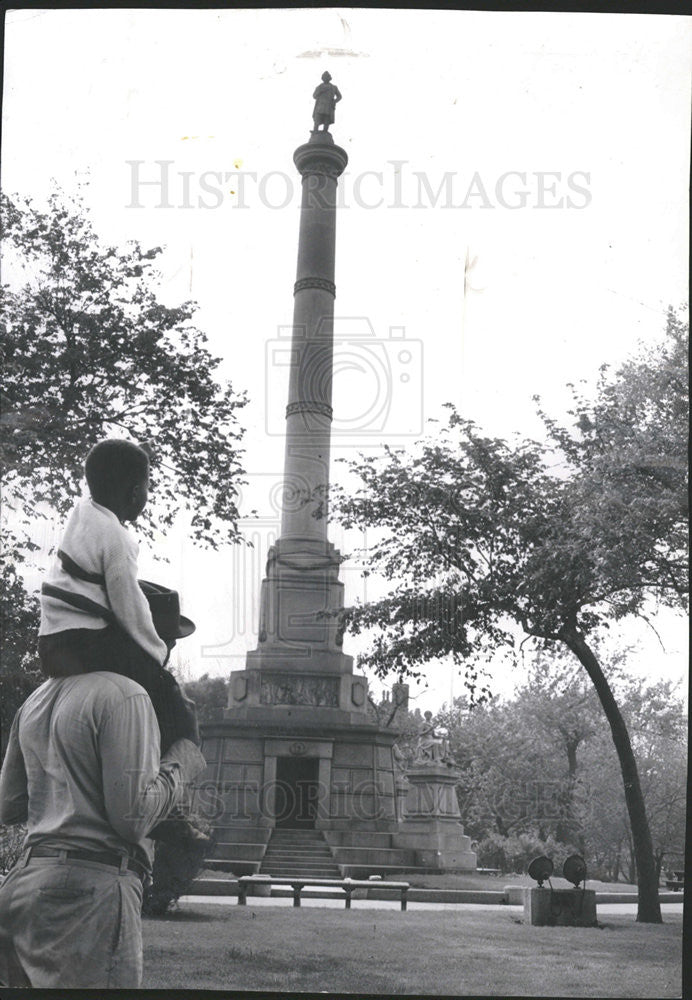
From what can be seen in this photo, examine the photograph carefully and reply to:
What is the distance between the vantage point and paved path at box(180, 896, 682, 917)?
674cm

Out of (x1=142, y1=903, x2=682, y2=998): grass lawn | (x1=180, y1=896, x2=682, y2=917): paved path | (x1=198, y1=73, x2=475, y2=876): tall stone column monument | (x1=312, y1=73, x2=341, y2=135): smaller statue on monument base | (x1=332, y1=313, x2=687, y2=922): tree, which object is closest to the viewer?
(x1=142, y1=903, x2=682, y2=998): grass lawn

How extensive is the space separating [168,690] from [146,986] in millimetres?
1815

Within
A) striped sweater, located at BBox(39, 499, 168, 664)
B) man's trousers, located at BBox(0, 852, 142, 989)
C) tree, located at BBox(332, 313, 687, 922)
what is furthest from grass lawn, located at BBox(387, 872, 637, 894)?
striped sweater, located at BBox(39, 499, 168, 664)

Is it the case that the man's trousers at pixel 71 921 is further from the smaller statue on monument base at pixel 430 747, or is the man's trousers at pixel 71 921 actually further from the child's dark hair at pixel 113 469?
the smaller statue on monument base at pixel 430 747

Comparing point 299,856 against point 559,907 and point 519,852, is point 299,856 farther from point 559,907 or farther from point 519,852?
point 559,907

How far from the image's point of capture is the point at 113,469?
6.16 metres

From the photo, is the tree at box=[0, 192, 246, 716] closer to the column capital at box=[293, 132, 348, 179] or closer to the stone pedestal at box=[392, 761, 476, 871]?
the column capital at box=[293, 132, 348, 179]

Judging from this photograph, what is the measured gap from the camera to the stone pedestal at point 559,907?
6789 mm

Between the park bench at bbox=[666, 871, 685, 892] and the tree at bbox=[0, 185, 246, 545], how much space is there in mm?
3746

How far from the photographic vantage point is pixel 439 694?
23.5ft

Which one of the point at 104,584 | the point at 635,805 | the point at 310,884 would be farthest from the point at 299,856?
the point at 104,584

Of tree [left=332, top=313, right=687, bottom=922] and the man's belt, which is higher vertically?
tree [left=332, top=313, right=687, bottom=922]

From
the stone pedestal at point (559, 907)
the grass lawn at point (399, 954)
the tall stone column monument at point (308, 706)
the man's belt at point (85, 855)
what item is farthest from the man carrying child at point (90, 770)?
the stone pedestal at point (559, 907)

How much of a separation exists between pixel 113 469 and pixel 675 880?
15.0 feet
